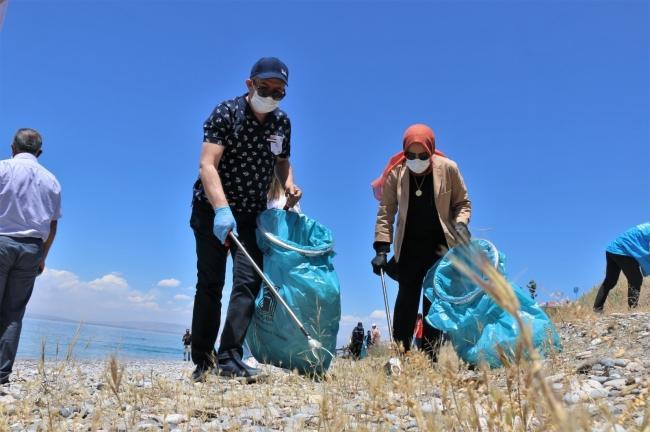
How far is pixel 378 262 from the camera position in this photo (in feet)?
15.0

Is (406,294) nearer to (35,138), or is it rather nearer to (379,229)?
(379,229)

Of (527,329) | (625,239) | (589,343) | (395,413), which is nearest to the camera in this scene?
(527,329)

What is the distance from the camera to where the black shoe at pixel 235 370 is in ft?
11.7

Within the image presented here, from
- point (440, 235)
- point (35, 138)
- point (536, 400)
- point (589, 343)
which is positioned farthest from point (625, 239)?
point (536, 400)

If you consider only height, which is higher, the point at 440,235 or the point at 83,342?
the point at 440,235

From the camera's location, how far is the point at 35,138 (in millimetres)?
4574

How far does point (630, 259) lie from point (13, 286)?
7161 millimetres

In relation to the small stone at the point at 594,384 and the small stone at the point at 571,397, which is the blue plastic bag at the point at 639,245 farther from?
the small stone at the point at 571,397

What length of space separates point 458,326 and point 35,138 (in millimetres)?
3514

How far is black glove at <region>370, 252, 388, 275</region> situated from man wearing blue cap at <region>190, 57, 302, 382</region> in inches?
38.6

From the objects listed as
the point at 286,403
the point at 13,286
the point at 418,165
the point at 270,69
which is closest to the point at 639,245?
the point at 418,165

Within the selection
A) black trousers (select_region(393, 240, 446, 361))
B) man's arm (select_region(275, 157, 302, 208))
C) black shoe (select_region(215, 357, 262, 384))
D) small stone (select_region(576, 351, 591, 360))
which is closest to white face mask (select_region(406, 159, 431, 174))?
Result: black trousers (select_region(393, 240, 446, 361))

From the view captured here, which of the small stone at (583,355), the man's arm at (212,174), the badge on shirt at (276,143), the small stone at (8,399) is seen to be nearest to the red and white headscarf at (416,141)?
the badge on shirt at (276,143)

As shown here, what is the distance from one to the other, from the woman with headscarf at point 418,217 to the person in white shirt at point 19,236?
8.24 ft
